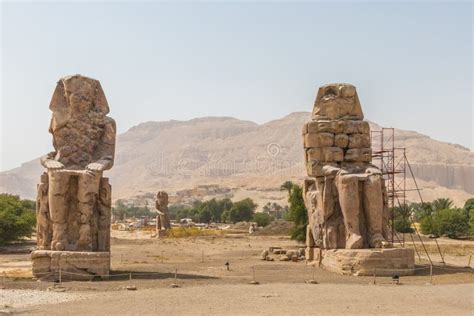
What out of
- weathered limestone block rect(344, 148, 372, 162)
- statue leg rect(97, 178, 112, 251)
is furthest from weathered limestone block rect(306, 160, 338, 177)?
statue leg rect(97, 178, 112, 251)

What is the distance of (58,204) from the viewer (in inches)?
585

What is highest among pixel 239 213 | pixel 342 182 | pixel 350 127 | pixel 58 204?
pixel 350 127

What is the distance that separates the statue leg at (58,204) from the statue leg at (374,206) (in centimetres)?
720

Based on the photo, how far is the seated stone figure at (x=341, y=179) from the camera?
1639cm

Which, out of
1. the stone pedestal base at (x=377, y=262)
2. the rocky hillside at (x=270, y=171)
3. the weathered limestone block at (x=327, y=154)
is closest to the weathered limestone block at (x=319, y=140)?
the weathered limestone block at (x=327, y=154)

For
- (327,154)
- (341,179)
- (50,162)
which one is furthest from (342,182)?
(50,162)

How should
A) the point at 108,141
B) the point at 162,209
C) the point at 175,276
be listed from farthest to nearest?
the point at 162,209
the point at 108,141
the point at 175,276

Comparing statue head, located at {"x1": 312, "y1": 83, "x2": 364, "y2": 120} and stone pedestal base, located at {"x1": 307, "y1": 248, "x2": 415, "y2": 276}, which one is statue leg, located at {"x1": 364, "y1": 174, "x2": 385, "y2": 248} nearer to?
stone pedestal base, located at {"x1": 307, "y1": 248, "x2": 415, "y2": 276}

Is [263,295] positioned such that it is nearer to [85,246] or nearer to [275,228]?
[85,246]

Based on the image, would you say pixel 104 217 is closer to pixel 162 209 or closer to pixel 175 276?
pixel 175 276

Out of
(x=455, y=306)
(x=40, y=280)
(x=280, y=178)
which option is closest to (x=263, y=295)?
(x=455, y=306)

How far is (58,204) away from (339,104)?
8.08m

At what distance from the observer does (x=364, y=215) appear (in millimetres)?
A: 16703

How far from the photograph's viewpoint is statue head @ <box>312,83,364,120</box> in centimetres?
1841
